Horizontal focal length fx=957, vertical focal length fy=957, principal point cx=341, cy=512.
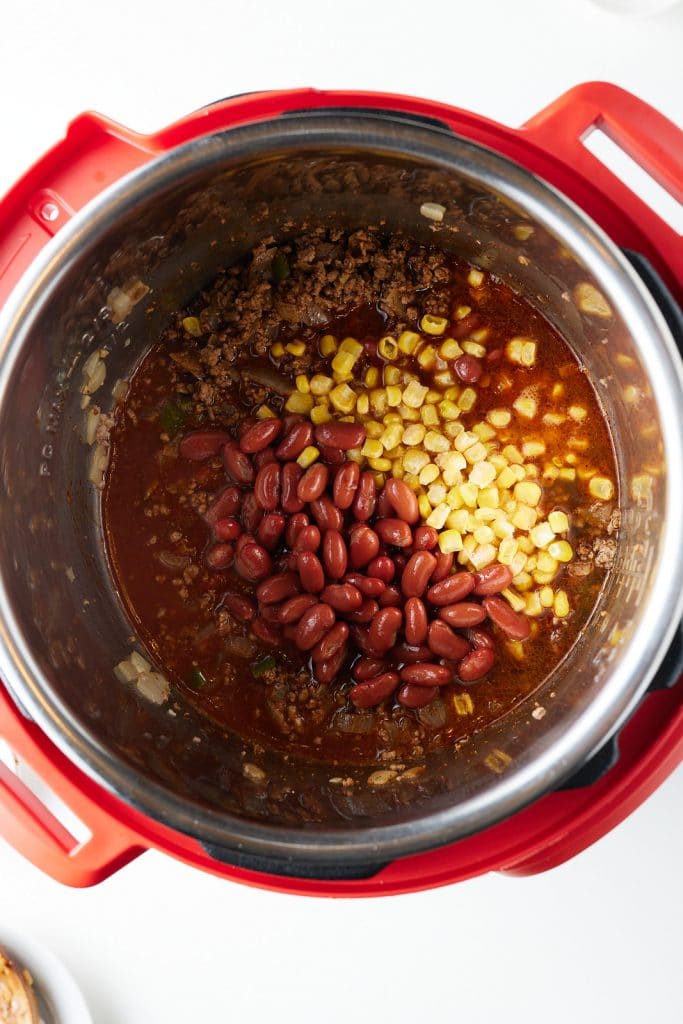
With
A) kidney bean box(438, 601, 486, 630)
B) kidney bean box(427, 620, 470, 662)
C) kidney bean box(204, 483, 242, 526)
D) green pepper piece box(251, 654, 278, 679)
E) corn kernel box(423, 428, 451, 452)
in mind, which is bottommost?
green pepper piece box(251, 654, 278, 679)

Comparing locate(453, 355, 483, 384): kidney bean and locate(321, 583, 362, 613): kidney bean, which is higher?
locate(453, 355, 483, 384): kidney bean

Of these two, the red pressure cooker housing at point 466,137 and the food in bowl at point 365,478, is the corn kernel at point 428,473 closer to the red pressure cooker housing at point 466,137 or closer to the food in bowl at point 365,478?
the food in bowl at point 365,478

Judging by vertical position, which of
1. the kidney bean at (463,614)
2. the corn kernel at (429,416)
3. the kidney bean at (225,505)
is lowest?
the kidney bean at (225,505)

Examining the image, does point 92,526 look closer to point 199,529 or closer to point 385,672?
point 199,529

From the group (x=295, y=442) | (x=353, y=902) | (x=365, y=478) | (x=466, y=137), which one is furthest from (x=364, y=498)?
(x=353, y=902)

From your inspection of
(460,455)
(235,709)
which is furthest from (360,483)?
(235,709)

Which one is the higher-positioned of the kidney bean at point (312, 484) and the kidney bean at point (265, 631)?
the kidney bean at point (312, 484)

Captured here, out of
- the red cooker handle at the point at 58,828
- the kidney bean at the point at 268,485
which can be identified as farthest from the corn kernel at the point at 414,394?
the red cooker handle at the point at 58,828

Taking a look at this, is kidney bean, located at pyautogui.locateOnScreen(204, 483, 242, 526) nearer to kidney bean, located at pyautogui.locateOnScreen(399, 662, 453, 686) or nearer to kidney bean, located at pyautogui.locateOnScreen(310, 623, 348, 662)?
kidney bean, located at pyautogui.locateOnScreen(310, 623, 348, 662)

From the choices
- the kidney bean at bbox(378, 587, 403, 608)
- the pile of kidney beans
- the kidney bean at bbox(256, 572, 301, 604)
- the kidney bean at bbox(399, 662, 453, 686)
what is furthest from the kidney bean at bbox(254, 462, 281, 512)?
the kidney bean at bbox(399, 662, 453, 686)
